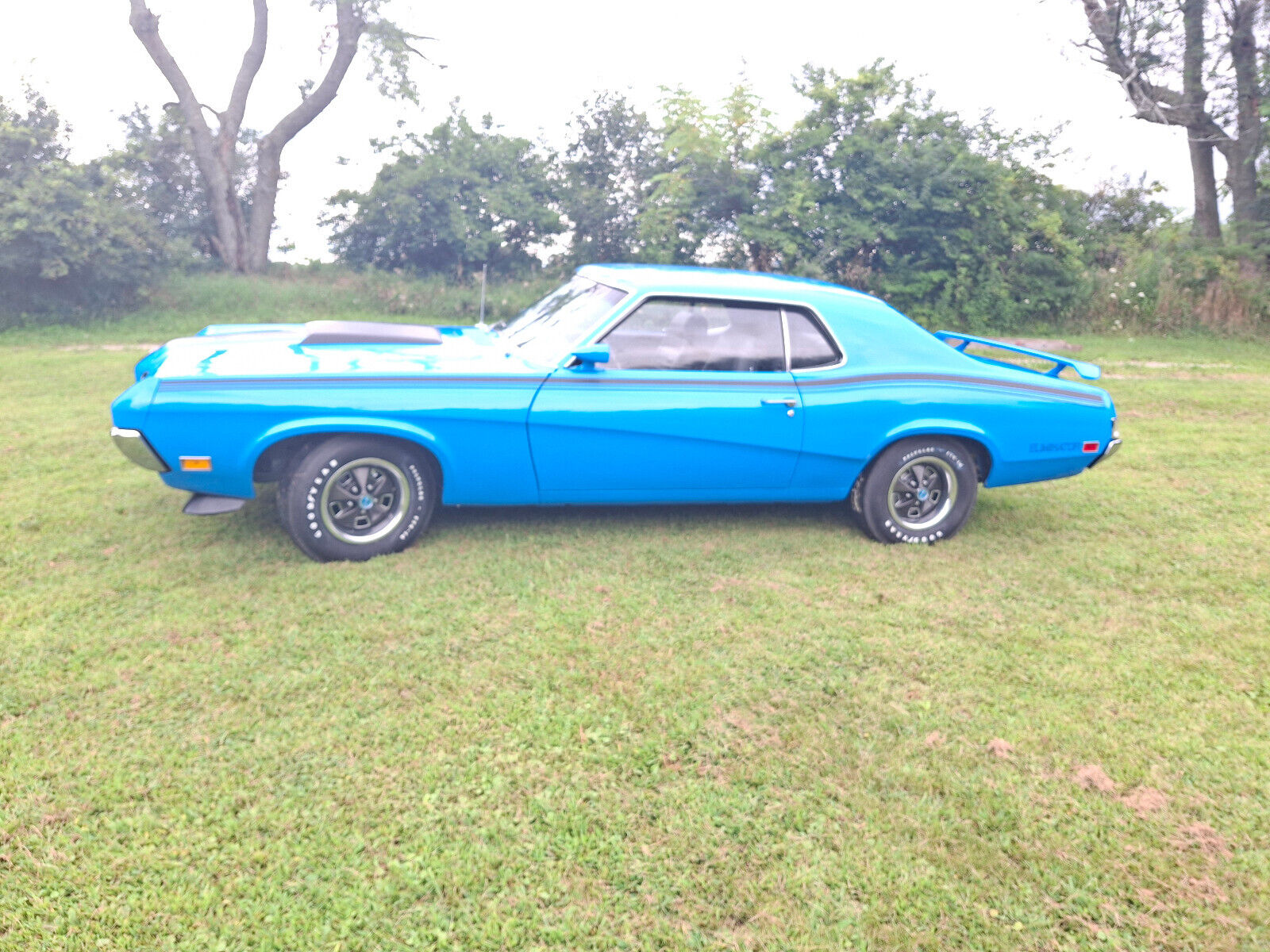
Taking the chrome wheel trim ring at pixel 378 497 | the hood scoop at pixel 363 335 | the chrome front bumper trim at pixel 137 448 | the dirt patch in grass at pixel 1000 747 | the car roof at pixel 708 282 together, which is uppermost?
the car roof at pixel 708 282

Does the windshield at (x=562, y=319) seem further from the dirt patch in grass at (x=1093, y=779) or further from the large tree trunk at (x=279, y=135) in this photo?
the large tree trunk at (x=279, y=135)

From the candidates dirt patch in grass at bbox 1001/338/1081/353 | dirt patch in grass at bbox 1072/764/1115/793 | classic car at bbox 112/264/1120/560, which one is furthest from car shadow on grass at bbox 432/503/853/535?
dirt patch in grass at bbox 1001/338/1081/353

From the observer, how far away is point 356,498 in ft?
14.4

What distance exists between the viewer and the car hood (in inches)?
168

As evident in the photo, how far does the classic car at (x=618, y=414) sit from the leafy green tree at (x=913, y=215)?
34.9ft

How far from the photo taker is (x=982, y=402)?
4.98 metres

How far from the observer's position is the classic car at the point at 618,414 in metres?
4.23

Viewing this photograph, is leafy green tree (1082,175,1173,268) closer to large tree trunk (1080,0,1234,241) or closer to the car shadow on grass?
large tree trunk (1080,0,1234,241)

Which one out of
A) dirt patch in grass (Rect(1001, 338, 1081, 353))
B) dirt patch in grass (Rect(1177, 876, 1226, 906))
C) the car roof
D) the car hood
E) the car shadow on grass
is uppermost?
the car roof

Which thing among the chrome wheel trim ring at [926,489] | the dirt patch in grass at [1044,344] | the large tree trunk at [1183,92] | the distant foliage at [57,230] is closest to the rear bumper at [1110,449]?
the chrome wheel trim ring at [926,489]

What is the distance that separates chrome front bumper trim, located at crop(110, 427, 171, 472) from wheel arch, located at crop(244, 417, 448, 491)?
0.38m

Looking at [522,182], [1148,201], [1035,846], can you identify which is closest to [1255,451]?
[1035,846]

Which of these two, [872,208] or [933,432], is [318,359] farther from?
[872,208]

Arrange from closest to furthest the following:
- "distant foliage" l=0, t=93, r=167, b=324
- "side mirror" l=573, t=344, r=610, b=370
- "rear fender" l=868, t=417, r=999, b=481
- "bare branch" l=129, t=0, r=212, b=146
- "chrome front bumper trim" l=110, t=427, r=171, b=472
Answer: "chrome front bumper trim" l=110, t=427, r=171, b=472, "side mirror" l=573, t=344, r=610, b=370, "rear fender" l=868, t=417, r=999, b=481, "distant foliage" l=0, t=93, r=167, b=324, "bare branch" l=129, t=0, r=212, b=146
